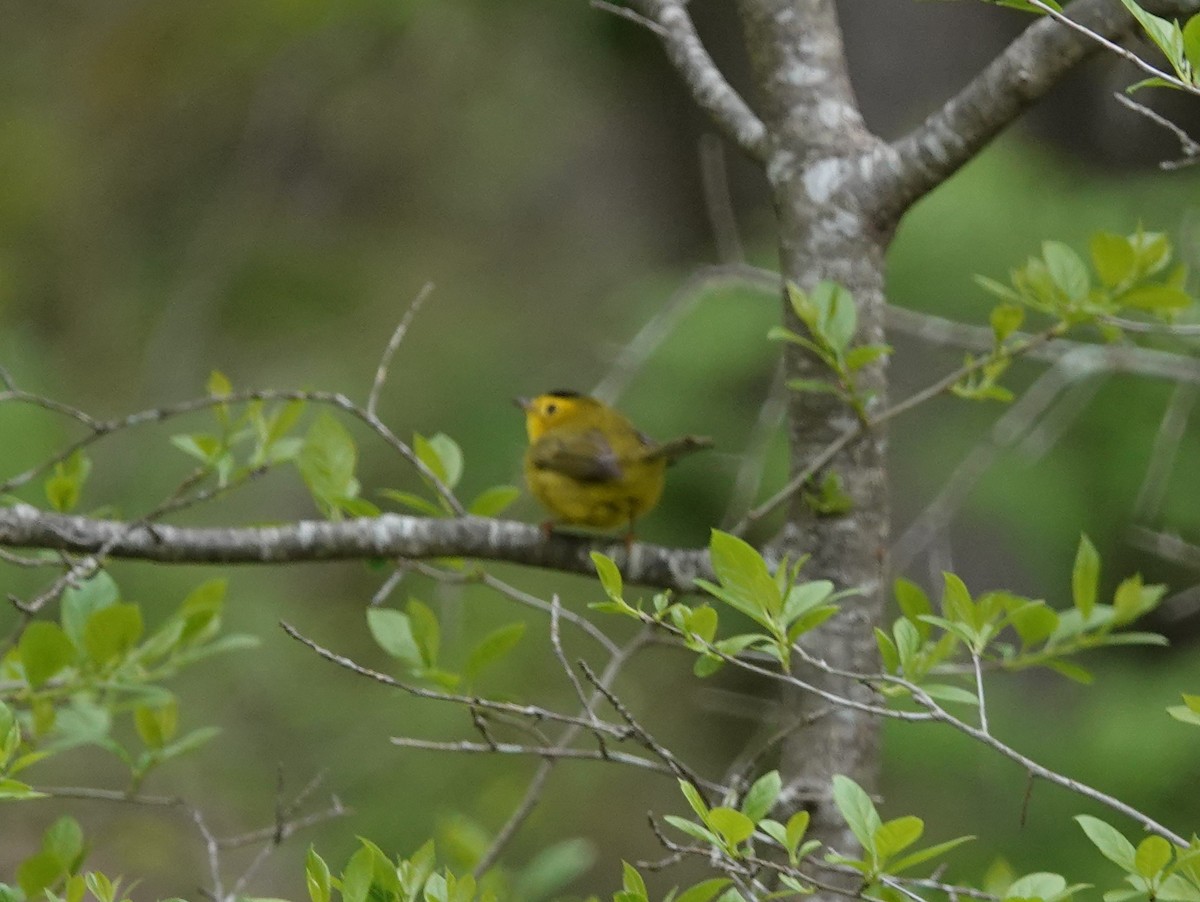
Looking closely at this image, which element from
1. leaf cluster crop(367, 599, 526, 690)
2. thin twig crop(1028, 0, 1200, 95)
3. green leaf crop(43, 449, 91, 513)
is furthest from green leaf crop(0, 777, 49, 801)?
thin twig crop(1028, 0, 1200, 95)

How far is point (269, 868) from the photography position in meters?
6.67

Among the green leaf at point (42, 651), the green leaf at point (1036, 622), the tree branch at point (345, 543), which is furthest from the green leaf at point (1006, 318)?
the green leaf at point (42, 651)

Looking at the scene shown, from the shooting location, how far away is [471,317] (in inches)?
299

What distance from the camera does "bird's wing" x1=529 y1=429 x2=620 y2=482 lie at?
12.2 feet

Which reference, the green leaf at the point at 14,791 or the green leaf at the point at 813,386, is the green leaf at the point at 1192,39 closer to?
the green leaf at the point at 813,386

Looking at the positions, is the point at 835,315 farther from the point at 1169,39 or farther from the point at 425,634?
the point at 425,634

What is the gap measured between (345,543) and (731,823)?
108cm

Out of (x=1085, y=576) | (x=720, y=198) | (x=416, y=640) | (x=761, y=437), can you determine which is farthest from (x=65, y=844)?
(x=720, y=198)

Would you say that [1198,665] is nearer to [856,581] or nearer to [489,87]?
[856,581]

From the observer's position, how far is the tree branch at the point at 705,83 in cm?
255

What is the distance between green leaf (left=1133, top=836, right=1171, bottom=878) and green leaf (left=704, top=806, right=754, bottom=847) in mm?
415

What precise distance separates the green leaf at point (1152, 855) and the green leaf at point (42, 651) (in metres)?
1.59

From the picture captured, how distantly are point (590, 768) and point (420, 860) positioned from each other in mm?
4581

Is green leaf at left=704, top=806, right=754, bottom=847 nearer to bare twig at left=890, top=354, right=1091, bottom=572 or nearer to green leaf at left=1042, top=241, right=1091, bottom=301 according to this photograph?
green leaf at left=1042, top=241, right=1091, bottom=301
